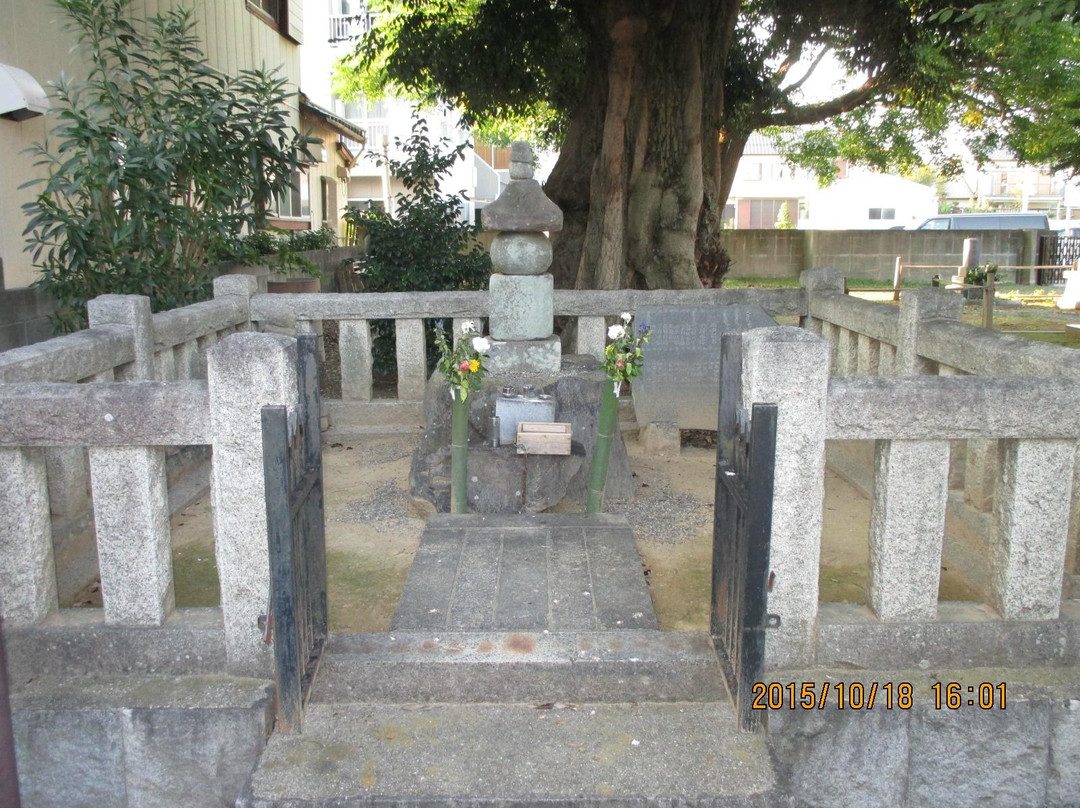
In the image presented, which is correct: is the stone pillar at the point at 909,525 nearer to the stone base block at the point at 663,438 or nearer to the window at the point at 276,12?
the stone base block at the point at 663,438

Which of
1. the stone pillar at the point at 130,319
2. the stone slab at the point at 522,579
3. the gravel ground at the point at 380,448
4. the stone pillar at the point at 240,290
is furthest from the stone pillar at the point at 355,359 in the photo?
the stone slab at the point at 522,579

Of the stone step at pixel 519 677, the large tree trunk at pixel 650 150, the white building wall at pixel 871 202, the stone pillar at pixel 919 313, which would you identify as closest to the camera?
the stone step at pixel 519 677

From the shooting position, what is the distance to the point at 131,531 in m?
3.10

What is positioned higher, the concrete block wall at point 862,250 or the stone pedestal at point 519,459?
the concrete block wall at point 862,250

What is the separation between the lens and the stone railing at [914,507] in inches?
120

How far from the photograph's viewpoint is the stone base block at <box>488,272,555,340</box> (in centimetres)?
643

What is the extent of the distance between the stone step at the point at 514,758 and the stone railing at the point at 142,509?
0.44m

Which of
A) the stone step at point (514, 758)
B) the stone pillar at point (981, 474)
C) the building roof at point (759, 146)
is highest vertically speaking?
the building roof at point (759, 146)

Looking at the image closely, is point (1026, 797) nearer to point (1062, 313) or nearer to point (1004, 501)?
point (1004, 501)

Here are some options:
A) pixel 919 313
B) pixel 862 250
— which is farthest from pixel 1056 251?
pixel 919 313

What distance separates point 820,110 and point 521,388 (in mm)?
13414

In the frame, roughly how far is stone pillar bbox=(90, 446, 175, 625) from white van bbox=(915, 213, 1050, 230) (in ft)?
96.0

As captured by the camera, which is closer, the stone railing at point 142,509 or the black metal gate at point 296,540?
the black metal gate at point 296,540

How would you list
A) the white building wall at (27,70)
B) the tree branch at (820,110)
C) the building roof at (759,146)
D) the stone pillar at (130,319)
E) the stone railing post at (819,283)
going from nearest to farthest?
1. the stone pillar at (130,319)
2. the white building wall at (27,70)
3. the stone railing post at (819,283)
4. the tree branch at (820,110)
5. the building roof at (759,146)
